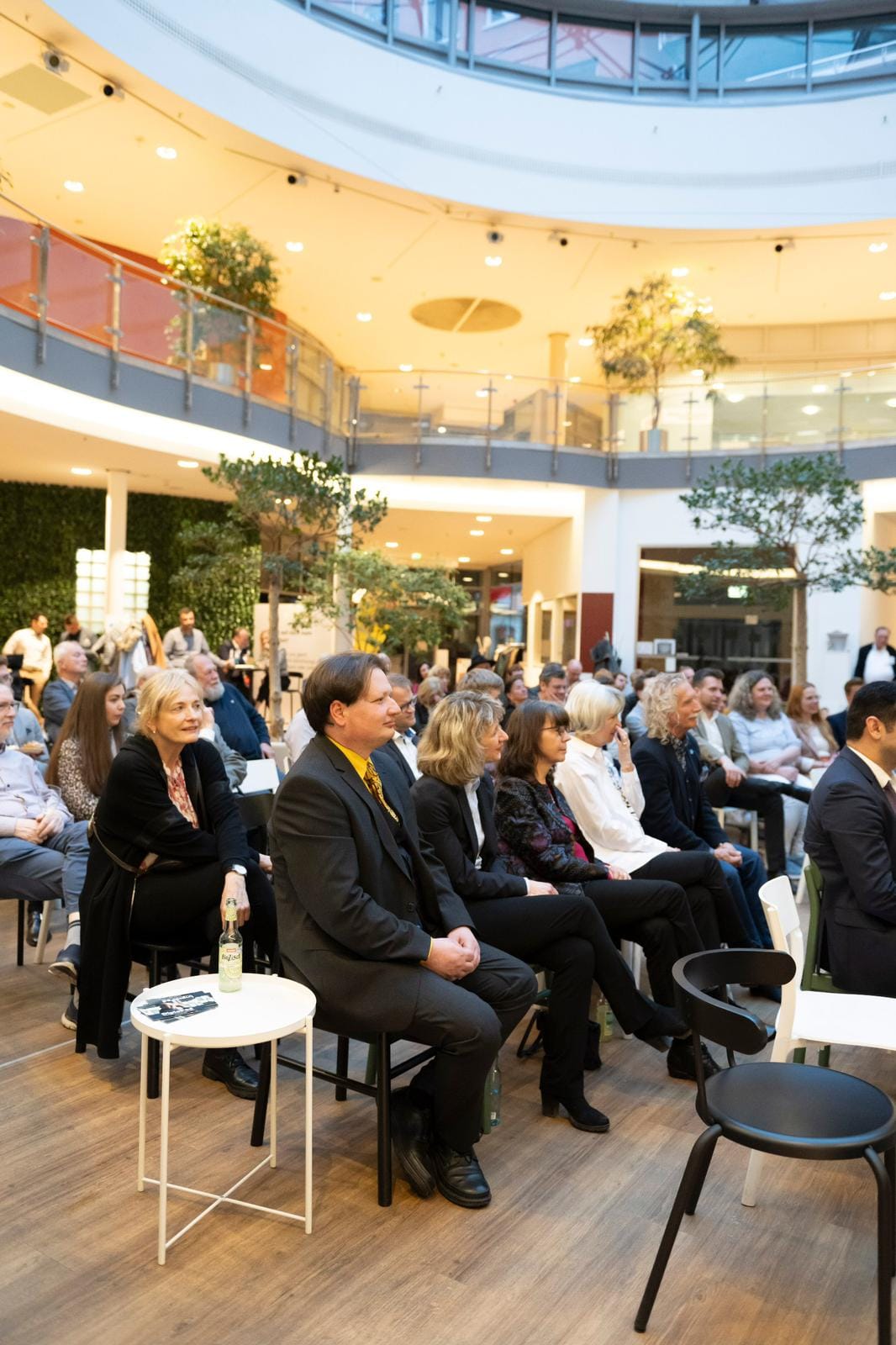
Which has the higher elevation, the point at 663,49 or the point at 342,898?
the point at 663,49

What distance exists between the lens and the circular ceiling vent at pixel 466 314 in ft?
61.5

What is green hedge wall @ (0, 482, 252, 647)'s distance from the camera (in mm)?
13742

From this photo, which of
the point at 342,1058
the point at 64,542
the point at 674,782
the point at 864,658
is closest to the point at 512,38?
the point at 64,542

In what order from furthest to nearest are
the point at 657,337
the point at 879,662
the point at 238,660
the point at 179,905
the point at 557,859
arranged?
the point at 657,337 → the point at 238,660 → the point at 879,662 → the point at 557,859 → the point at 179,905

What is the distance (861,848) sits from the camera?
299 centimetres

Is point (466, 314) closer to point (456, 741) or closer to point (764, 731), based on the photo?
point (764, 731)

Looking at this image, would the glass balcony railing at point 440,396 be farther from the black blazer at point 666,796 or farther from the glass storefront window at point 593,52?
the black blazer at point 666,796

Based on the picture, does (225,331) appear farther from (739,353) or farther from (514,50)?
(739,353)

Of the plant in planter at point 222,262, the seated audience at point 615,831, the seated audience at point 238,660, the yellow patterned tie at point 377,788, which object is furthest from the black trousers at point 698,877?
the plant in planter at point 222,262

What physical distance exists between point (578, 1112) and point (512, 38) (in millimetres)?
16786

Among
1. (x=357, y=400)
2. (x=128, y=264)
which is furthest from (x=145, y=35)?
(x=357, y=400)

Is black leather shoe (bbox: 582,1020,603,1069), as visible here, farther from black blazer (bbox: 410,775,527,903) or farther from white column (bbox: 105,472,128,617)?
white column (bbox: 105,472,128,617)

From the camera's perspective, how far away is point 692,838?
4.34m

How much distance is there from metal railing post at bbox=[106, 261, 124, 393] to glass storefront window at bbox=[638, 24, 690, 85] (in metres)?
10.2
